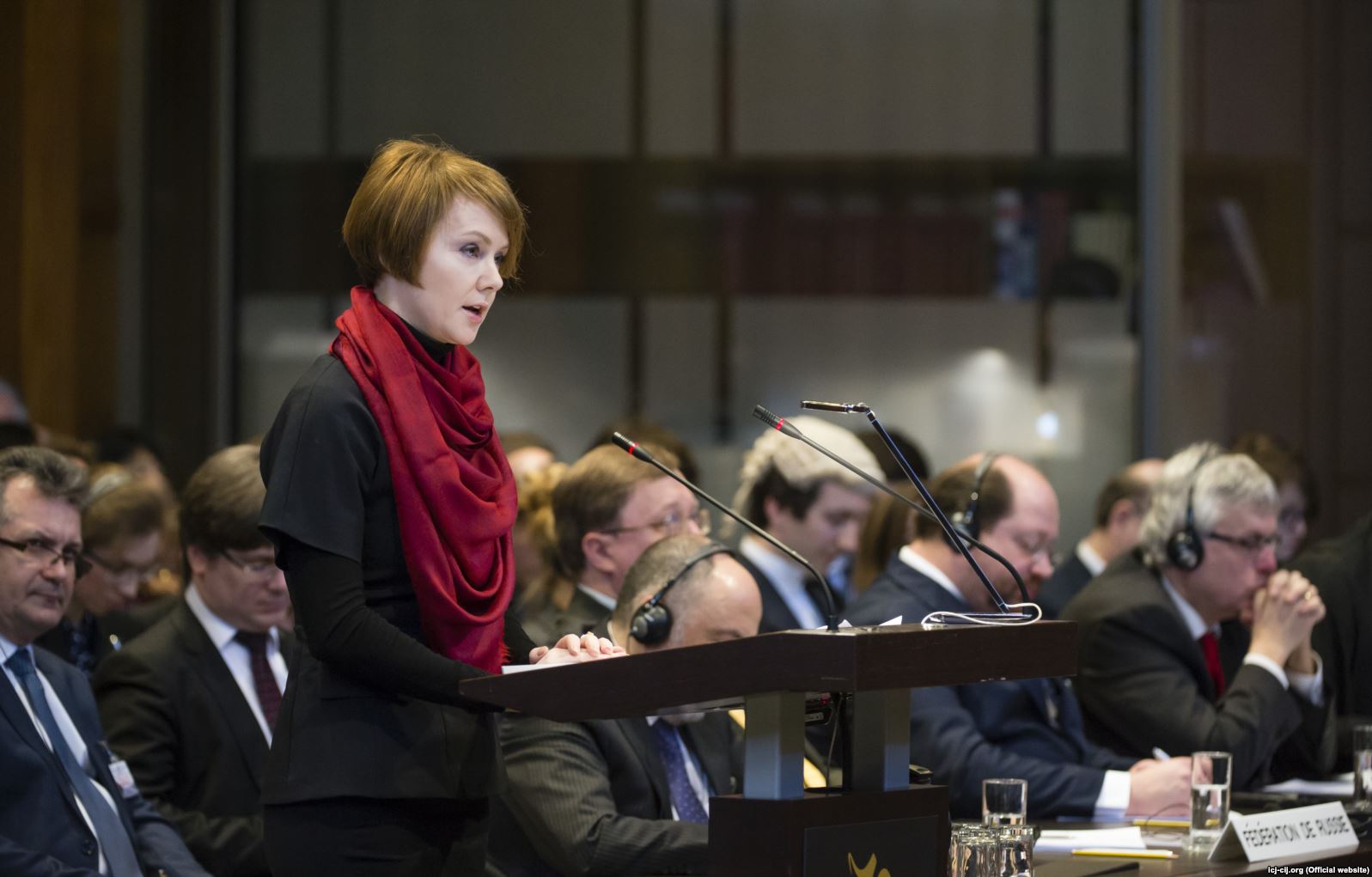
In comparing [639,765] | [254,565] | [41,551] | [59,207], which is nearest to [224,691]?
[254,565]

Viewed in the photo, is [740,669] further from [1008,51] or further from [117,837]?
[1008,51]

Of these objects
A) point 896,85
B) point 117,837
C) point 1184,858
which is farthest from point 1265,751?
point 896,85

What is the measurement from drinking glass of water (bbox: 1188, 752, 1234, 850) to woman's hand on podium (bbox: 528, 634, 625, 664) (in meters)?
1.31

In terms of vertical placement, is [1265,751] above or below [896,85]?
below

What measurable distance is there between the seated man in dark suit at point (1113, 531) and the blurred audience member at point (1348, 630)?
1175mm

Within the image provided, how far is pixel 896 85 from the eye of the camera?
7727 millimetres

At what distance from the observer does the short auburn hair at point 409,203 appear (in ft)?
6.89

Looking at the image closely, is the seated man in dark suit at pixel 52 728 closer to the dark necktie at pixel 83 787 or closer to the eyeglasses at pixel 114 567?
the dark necktie at pixel 83 787

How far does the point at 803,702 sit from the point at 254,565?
70.5 inches

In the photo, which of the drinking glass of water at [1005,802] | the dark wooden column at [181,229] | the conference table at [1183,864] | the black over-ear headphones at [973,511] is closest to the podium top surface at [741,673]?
the drinking glass of water at [1005,802]

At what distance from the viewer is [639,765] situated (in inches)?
125

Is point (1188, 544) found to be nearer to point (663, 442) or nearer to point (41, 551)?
point (663, 442)

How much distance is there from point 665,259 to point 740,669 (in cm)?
594

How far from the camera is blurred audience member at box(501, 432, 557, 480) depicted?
532 centimetres
